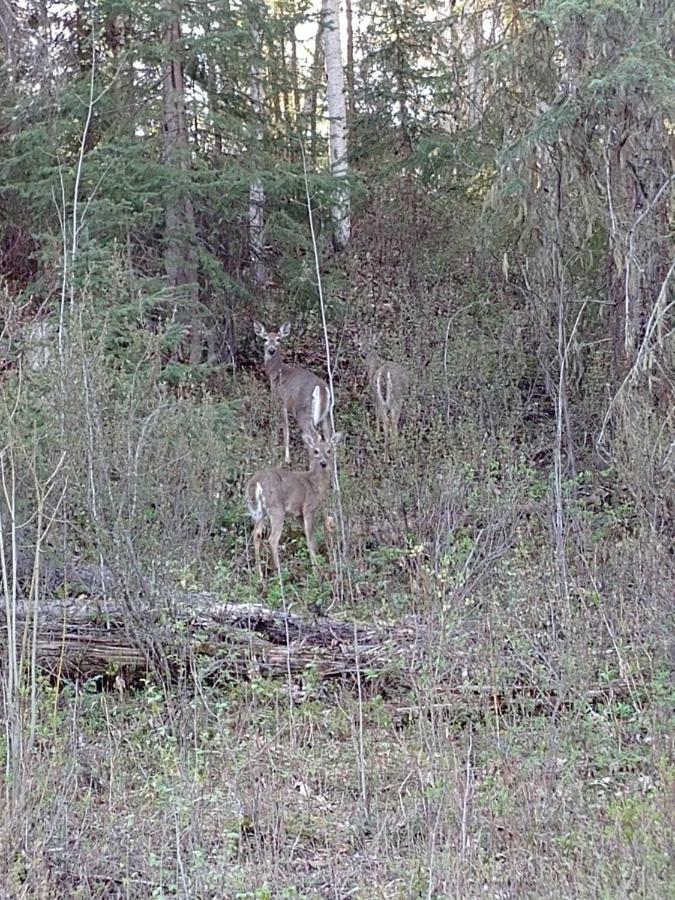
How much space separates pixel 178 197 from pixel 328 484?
4.04 metres

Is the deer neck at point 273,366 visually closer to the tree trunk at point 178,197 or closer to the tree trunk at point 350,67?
the tree trunk at point 178,197

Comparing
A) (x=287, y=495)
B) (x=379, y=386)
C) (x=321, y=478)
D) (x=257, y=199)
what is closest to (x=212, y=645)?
(x=287, y=495)

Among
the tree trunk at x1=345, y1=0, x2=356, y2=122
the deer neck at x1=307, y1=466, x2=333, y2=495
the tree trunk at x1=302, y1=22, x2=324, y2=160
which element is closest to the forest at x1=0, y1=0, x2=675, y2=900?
the deer neck at x1=307, y1=466, x2=333, y2=495

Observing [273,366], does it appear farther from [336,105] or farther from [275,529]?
[336,105]

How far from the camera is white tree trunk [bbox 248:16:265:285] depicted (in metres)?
12.6

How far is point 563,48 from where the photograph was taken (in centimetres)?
903

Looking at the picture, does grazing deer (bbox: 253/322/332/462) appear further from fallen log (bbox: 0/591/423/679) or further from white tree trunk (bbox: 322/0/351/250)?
fallen log (bbox: 0/591/423/679)

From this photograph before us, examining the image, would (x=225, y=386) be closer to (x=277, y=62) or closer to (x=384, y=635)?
(x=277, y=62)

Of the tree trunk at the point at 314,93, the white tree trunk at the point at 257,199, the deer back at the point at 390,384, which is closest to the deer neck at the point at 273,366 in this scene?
the white tree trunk at the point at 257,199

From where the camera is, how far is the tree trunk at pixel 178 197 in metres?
12.1

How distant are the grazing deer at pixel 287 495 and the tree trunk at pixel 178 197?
259 centimetres

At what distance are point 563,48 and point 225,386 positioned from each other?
588 centimetres

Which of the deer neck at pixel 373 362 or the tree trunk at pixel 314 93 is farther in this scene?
Answer: the tree trunk at pixel 314 93

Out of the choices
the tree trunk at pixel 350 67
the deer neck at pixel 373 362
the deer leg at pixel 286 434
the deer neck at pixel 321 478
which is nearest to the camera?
the deer neck at pixel 321 478
